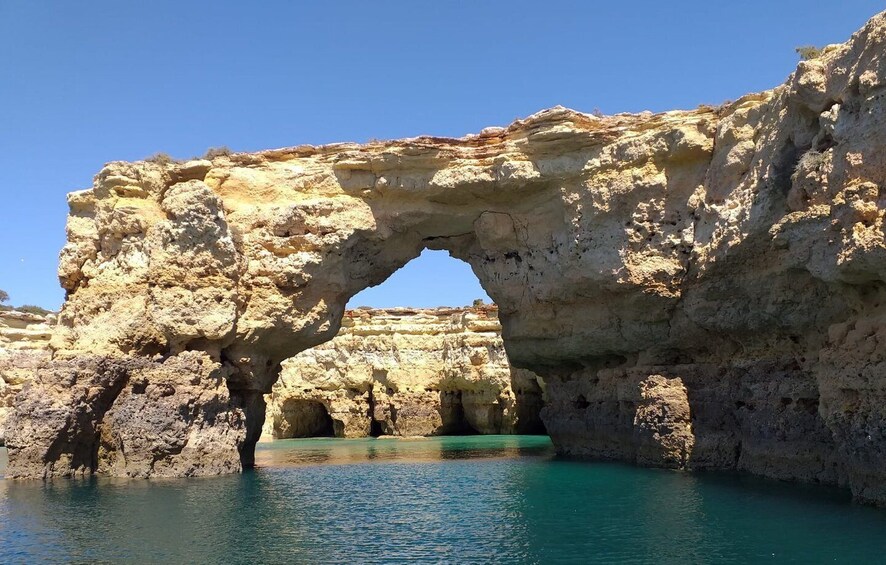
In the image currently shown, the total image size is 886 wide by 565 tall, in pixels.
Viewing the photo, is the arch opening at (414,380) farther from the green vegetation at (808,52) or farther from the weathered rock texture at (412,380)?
the green vegetation at (808,52)

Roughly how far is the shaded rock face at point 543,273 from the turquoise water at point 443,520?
6.08 ft

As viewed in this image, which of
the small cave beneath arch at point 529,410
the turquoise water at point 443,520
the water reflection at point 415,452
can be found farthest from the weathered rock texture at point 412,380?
the turquoise water at point 443,520

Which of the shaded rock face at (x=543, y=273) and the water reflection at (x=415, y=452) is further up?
the shaded rock face at (x=543, y=273)

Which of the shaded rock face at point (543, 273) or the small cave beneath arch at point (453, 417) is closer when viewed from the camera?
the shaded rock face at point (543, 273)

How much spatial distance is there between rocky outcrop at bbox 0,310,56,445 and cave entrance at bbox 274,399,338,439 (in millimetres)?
15192

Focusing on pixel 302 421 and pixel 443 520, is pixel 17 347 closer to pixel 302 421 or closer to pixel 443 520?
pixel 302 421

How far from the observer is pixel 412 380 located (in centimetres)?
4431

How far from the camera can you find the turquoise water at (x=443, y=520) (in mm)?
10750

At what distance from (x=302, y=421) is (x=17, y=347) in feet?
60.6

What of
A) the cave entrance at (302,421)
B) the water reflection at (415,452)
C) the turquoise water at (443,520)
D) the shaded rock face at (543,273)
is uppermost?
the shaded rock face at (543,273)

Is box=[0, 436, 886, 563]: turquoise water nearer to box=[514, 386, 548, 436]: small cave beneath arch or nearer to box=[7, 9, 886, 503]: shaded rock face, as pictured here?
box=[7, 9, 886, 503]: shaded rock face

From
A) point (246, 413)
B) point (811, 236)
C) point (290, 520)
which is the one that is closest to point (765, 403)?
point (811, 236)

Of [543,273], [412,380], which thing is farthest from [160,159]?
[412,380]

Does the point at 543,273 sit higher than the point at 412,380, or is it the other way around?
the point at 543,273
